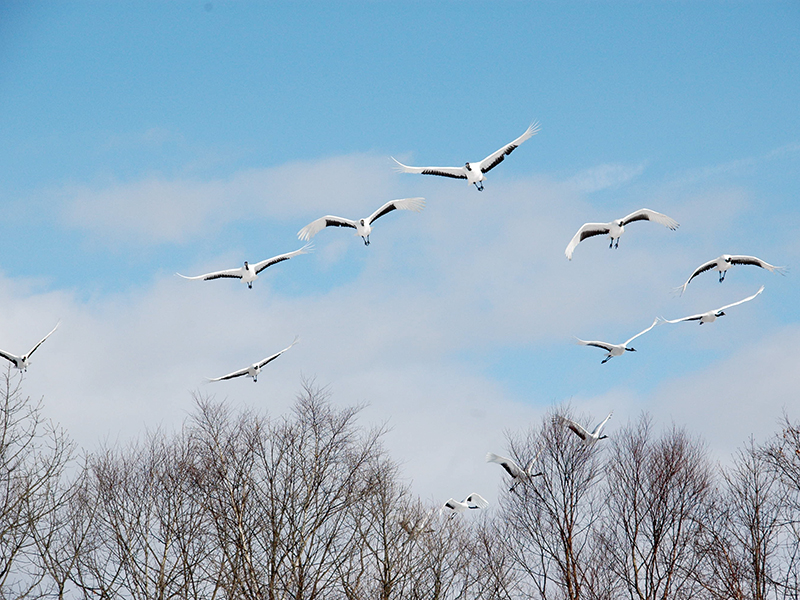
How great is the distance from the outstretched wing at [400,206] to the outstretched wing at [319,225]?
64cm

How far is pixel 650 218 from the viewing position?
22812mm

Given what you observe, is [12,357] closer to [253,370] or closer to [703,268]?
[253,370]

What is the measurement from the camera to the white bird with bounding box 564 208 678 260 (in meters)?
22.5

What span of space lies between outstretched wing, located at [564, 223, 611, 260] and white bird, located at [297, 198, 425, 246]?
3848 millimetres

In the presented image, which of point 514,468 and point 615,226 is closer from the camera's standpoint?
point 615,226

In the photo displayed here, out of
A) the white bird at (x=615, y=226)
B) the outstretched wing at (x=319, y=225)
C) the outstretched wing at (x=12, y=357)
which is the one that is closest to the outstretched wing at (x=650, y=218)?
the white bird at (x=615, y=226)

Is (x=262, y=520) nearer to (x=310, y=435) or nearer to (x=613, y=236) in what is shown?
(x=310, y=435)

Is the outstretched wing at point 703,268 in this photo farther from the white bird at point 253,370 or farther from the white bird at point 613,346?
the white bird at point 253,370

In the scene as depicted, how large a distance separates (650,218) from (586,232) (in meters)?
1.58

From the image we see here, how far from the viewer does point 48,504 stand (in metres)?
19.7

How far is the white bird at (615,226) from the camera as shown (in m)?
22.5

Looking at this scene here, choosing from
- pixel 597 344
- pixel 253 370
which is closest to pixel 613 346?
pixel 597 344

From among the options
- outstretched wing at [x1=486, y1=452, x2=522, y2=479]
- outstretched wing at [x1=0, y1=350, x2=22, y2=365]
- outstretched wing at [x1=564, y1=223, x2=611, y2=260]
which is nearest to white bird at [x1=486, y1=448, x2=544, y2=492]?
outstretched wing at [x1=486, y1=452, x2=522, y2=479]

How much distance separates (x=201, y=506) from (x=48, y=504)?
418cm
